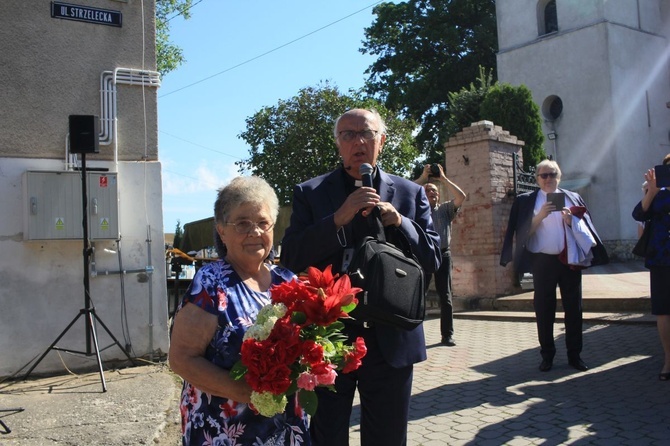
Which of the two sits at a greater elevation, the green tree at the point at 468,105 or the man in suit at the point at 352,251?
the green tree at the point at 468,105

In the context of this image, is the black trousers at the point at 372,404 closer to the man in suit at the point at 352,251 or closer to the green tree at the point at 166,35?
the man in suit at the point at 352,251

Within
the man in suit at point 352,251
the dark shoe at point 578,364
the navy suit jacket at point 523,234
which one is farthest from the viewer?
the navy suit jacket at point 523,234

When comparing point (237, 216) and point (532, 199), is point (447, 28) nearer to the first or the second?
point (532, 199)

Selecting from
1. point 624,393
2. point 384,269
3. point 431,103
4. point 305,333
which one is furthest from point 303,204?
point 431,103

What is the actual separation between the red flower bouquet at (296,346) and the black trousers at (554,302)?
4669 millimetres

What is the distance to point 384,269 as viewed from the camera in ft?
8.55

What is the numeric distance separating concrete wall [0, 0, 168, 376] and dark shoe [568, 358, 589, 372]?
15.2 ft

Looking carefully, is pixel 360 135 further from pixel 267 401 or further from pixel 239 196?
pixel 267 401

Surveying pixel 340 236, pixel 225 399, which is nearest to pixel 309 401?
pixel 225 399

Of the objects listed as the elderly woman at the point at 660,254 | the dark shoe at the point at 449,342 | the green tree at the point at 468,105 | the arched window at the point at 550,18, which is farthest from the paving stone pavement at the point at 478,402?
the arched window at the point at 550,18

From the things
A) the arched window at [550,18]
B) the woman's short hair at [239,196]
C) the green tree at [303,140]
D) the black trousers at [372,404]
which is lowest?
the black trousers at [372,404]

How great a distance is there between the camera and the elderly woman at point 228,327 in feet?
7.27

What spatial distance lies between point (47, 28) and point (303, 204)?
5714mm

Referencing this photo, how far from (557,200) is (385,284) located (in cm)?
426
